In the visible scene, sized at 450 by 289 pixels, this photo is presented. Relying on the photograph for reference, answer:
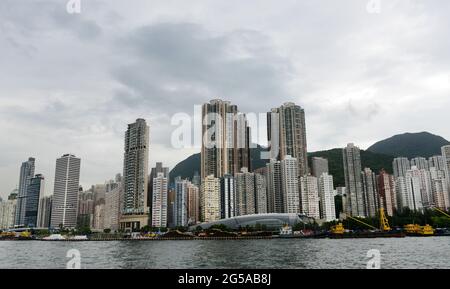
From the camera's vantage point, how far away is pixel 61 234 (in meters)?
55.0

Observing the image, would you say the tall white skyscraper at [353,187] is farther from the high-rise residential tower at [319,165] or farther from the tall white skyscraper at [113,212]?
the tall white skyscraper at [113,212]

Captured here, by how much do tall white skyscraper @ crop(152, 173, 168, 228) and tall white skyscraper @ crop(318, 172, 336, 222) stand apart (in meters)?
28.9

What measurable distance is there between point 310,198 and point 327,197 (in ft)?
11.0

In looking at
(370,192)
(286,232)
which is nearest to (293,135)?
(286,232)

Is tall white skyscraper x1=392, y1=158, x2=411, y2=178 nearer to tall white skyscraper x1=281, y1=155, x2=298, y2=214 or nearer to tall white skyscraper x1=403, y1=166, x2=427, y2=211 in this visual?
tall white skyscraper x1=403, y1=166, x2=427, y2=211

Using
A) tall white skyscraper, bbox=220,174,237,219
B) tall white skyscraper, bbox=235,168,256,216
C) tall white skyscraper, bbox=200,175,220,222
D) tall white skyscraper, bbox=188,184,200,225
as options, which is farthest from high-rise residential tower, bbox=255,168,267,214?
tall white skyscraper, bbox=188,184,200,225

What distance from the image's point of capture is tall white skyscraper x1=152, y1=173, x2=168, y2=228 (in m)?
66.5

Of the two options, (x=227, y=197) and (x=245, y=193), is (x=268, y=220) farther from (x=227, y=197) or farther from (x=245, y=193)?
(x=227, y=197)

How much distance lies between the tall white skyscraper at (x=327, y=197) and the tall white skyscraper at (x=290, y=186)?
454cm
